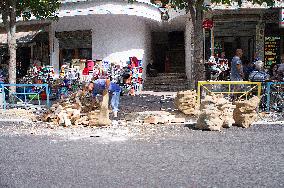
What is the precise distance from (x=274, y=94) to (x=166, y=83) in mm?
9485

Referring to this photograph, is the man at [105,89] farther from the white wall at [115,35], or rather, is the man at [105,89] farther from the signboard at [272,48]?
the signboard at [272,48]

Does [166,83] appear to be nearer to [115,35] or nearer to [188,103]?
[115,35]

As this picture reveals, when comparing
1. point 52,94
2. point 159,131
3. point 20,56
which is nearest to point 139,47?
point 52,94

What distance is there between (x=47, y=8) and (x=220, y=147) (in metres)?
9.92

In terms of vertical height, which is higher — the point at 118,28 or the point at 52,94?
the point at 118,28

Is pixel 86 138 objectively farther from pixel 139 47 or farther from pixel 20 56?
pixel 20 56

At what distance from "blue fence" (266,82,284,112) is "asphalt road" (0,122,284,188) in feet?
9.54

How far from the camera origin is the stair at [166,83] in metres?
19.6

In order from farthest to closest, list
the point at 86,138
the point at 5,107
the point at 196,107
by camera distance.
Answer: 1. the point at 5,107
2. the point at 196,107
3. the point at 86,138

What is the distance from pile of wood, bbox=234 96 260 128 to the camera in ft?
30.4

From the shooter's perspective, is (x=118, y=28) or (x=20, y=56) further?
(x=20, y=56)

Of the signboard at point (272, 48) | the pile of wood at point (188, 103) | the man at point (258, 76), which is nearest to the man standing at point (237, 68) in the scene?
the man at point (258, 76)

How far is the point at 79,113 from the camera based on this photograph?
10094 mm

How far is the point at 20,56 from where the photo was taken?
22.5 meters
